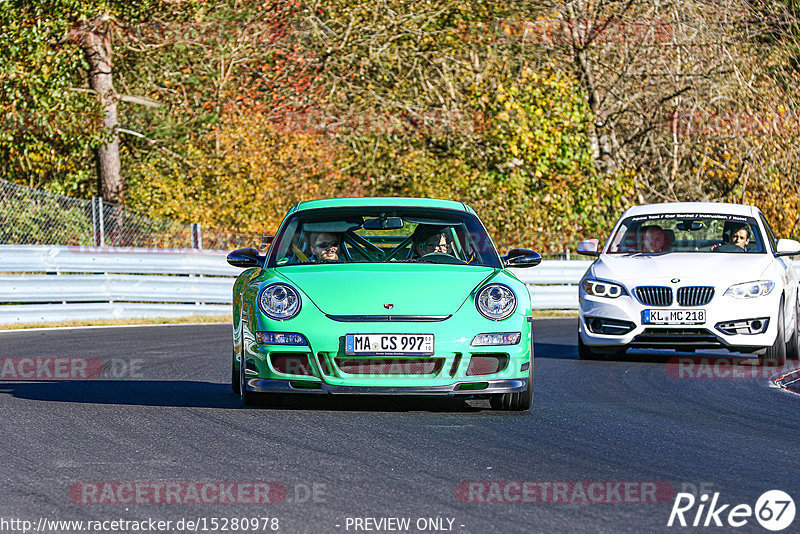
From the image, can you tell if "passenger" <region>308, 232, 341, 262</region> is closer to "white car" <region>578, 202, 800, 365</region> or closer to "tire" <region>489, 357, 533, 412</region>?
"tire" <region>489, 357, 533, 412</region>

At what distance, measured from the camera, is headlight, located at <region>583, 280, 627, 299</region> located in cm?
1312

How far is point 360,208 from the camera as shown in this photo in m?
9.77

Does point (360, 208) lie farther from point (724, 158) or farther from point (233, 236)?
point (724, 158)

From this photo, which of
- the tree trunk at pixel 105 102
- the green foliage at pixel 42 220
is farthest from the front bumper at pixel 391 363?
the tree trunk at pixel 105 102

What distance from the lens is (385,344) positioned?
27.6ft

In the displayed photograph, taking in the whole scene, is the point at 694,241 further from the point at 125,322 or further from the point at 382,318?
the point at 125,322

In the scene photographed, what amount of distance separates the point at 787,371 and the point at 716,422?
159 inches

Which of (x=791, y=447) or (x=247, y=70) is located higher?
(x=247, y=70)

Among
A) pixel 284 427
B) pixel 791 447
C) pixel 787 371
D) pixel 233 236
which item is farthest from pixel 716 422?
pixel 233 236

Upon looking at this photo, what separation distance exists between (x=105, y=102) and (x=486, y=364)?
86.3 ft

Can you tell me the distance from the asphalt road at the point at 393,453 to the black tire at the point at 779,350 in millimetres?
1302

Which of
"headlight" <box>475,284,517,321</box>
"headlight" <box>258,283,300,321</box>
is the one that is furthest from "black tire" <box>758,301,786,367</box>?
"headlight" <box>258,283,300,321</box>

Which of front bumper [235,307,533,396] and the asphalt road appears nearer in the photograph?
the asphalt road

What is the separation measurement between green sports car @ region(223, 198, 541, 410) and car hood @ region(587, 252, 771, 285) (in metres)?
4.20
